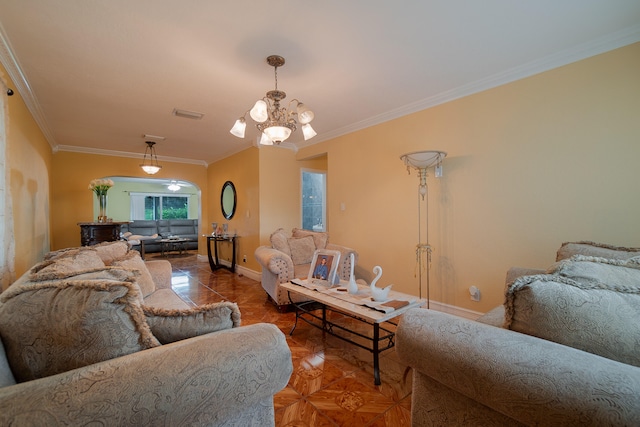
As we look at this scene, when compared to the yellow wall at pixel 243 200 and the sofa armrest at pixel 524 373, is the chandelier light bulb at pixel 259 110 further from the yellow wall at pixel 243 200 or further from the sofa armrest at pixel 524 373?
the yellow wall at pixel 243 200

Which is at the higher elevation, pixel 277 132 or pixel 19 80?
pixel 19 80

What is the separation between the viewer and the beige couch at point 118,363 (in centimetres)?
69

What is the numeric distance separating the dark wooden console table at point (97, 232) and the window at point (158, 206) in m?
6.49

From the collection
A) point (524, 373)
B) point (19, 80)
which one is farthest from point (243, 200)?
point (524, 373)

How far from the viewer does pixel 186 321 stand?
104cm

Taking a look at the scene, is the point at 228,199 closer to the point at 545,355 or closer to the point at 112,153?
the point at 112,153

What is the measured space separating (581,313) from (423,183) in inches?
90.9

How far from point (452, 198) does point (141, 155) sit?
5.95 meters

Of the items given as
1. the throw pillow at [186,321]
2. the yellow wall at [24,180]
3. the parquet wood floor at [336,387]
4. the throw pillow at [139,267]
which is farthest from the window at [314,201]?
the throw pillow at [186,321]

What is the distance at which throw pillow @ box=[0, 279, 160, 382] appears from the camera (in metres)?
0.82

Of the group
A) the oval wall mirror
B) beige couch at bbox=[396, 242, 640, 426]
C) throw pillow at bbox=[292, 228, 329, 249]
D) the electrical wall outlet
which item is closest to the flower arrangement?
the oval wall mirror

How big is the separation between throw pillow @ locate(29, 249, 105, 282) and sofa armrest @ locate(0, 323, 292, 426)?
1.52 ft

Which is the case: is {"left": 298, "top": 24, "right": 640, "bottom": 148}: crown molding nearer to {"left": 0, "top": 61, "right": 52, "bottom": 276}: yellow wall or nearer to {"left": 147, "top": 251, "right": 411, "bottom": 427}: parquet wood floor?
{"left": 147, "top": 251, "right": 411, "bottom": 427}: parquet wood floor

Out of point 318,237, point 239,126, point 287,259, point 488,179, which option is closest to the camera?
point 239,126
